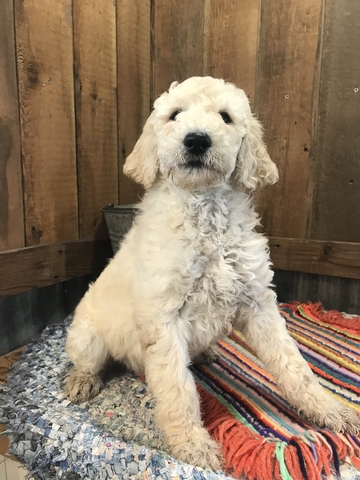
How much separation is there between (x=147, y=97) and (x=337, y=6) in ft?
4.51

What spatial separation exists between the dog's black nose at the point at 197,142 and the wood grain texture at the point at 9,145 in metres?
1.15

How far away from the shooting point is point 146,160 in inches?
64.4

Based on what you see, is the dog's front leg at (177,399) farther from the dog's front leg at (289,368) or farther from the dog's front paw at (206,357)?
the dog's front paw at (206,357)

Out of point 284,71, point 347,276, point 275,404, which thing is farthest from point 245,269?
point 284,71

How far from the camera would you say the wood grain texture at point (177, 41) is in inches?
109

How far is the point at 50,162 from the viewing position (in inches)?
90.3

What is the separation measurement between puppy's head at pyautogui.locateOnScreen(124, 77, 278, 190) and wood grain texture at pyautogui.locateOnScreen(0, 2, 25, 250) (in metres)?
0.76

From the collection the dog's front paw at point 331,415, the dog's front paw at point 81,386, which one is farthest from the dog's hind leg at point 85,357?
the dog's front paw at point 331,415

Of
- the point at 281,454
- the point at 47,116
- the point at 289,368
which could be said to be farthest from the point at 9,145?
the point at 281,454

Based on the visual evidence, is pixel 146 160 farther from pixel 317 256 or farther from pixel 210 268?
pixel 317 256

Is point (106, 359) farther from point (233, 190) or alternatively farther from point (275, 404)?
point (233, 190)

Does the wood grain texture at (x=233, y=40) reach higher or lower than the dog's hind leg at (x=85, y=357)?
higher

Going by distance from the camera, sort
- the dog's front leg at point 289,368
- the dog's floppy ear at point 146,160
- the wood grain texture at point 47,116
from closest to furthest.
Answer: the dog's front leg at point 289,368
the dog's floppy ear at point 146,160
the wood grain texture at point 47,116

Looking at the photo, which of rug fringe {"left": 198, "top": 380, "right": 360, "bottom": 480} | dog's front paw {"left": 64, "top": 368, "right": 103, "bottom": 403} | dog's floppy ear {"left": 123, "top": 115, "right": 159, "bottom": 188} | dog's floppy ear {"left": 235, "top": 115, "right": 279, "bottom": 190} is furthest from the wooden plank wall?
rug fringe {"left": 198, "top": 380, "right": 360, "bottom": 480}
